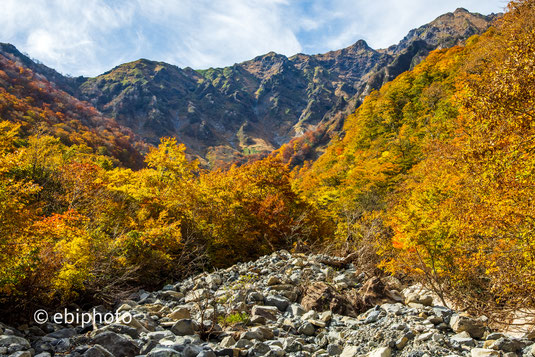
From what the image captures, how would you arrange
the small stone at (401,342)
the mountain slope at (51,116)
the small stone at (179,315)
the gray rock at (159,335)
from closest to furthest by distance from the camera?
the small stone at (401,342)
the gray rock at (159,335)
the small stone at (179,315)
the mountain slope at (51,116)

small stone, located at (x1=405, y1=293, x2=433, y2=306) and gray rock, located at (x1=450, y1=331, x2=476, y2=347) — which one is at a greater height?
gray rock, located at (x1=450, y1=331, x2=476, y2=347)

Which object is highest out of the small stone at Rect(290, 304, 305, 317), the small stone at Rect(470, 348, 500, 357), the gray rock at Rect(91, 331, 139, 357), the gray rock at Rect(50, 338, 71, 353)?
the gray rock at Rect(50, 338, 71, 353)

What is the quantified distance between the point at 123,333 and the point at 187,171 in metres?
18.9

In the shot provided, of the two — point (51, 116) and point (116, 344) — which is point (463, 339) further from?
point (51, 116)

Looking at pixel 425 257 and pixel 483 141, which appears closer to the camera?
pixel 483 141

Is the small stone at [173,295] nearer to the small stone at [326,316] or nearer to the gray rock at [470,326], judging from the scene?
the small stone at [326,316]

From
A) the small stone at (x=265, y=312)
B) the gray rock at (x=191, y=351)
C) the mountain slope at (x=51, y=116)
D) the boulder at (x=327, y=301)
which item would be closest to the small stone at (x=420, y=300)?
the boulder at (x=327, y=301)

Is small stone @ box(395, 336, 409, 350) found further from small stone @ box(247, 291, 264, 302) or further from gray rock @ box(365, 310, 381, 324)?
small stone @ box(247, 291, 264, 302)

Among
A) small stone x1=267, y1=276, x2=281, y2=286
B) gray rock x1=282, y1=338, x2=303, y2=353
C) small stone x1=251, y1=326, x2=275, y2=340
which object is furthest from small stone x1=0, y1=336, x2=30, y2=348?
small stone x1=267, y1=276, x2=281, y2=286

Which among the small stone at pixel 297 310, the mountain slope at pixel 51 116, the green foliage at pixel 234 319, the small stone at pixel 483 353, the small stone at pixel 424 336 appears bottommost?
the small stone at pixel 483 353

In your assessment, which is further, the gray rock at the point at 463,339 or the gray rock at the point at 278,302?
the gray rock at the point at 278,302

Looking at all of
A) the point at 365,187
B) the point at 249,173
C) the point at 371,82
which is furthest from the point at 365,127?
the point at 371,82

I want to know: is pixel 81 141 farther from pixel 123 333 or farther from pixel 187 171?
pixel 123 333

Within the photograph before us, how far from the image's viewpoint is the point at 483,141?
7.76 meters
